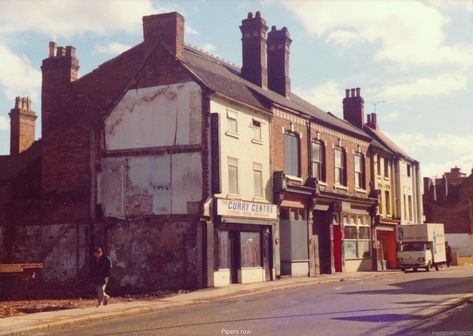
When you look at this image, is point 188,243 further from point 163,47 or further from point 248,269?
point 163,47

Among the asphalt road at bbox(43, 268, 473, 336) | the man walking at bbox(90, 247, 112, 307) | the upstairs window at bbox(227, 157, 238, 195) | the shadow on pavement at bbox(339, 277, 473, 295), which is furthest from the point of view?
the upstairs window at bbox(227, 157, 238, 195)

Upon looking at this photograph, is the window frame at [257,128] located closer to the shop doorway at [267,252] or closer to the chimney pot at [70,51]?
the shop doorway at [267,252]

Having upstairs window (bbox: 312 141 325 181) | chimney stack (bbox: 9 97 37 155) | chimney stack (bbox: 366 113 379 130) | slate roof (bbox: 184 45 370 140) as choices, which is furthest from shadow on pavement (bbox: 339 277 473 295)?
chimney stack (bbox: 366 113 379 130)

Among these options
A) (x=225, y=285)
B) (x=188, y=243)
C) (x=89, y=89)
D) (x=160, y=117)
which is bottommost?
(x=225, y=285)

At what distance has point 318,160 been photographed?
36.7m

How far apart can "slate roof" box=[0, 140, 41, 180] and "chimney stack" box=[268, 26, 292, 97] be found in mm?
14230

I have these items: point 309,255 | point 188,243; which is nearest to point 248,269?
point 188,243

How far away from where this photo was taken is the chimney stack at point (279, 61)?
36625mm

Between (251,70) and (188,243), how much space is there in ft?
42.1

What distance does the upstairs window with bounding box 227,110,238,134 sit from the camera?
28520 mm

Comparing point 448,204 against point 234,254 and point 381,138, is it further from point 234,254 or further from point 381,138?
point 234,254

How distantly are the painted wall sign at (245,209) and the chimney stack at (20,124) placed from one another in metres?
17.1

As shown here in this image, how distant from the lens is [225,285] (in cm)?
2719

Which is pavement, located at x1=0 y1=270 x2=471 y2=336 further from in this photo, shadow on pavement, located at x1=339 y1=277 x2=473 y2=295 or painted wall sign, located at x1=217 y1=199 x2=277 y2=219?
painted wall sign, located at x1=217 y1=199 x2=277 y2=219
